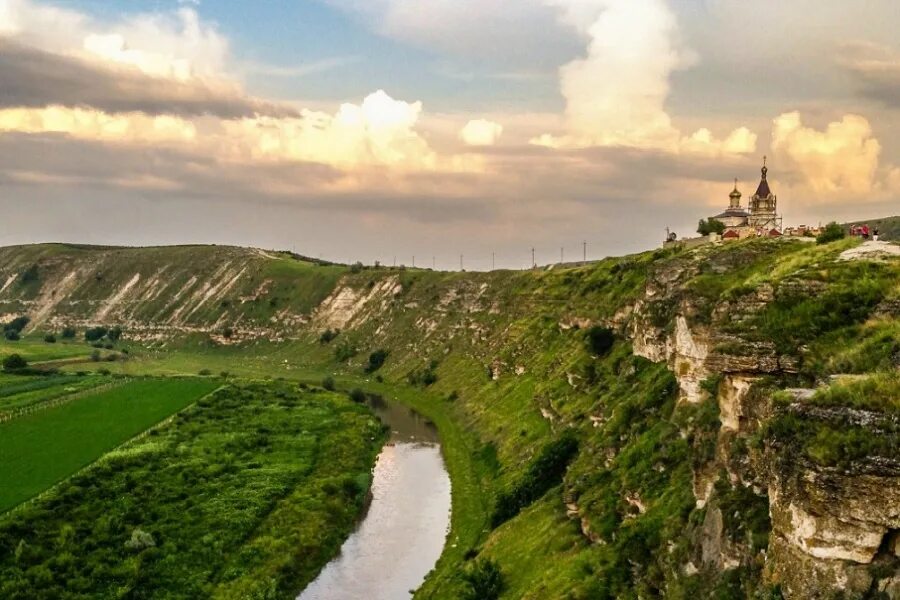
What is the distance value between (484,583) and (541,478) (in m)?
13.7

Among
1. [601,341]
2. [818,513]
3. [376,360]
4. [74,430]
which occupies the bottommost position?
[74,430]

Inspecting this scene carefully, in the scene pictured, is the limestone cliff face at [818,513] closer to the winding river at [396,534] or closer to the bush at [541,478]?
the bush at [541,478]

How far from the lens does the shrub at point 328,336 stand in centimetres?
17950

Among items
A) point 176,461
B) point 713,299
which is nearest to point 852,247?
point 713,299

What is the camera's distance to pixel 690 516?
3209 cm

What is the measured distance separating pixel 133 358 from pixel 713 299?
171571 mm

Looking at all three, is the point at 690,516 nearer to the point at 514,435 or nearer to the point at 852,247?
the point at 852,247

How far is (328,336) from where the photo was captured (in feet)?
591

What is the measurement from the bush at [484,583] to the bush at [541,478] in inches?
427

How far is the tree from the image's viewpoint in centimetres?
9069

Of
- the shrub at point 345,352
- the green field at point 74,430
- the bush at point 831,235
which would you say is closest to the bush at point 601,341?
the bush at point 831,235

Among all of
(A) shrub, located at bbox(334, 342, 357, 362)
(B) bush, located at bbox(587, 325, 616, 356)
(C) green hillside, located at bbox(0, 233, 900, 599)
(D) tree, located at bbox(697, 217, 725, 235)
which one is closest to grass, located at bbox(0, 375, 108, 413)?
(A) shrub, located at bbox(334, 342, 357, 362)

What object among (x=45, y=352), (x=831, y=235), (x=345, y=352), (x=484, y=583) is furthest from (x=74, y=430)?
(x=45, y=352)

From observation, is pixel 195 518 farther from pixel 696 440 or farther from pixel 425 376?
pixel 425 376
